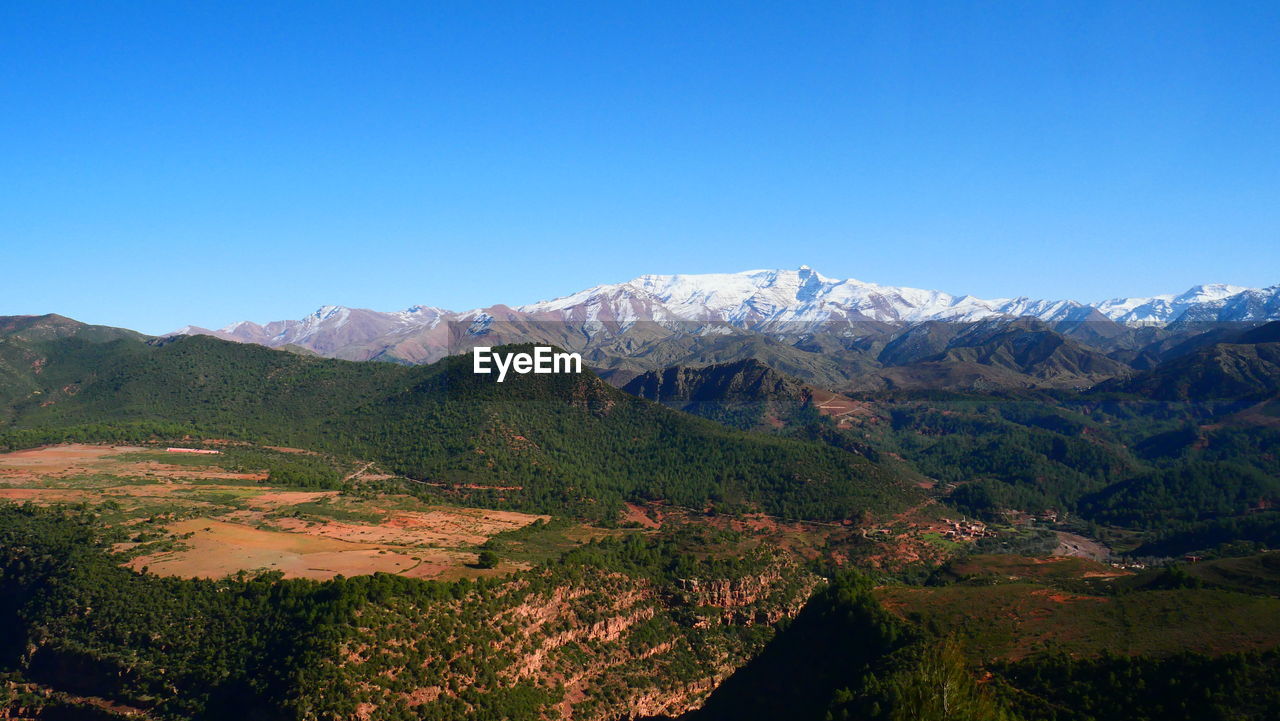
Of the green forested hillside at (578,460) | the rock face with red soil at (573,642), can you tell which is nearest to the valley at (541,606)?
the rock face with red soil at (573,642)

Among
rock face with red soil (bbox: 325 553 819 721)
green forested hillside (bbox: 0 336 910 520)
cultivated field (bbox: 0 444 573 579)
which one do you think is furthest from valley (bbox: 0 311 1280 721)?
green forested hillside (bbox: 0 336 910 520)

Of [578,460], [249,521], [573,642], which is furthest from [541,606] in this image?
[578,460]

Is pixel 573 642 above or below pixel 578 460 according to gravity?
below

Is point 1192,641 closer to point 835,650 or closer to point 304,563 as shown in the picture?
point 835,650

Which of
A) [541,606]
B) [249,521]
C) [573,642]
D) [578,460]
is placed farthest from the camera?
[578,460]

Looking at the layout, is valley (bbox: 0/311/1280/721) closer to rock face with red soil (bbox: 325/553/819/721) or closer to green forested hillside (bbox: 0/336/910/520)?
rock face with red soil (bbox: 325/553/819/721)

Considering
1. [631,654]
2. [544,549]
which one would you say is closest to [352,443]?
[544,549]

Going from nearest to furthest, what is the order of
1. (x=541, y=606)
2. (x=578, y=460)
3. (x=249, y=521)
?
(x=541, y=606), (x=249, y=521), (x=578, y=460)

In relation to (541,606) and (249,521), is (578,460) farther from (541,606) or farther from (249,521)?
(541,606)

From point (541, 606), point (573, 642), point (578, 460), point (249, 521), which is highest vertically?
point (578, 460)

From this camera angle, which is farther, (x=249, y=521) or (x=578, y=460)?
(x=578, y=460)

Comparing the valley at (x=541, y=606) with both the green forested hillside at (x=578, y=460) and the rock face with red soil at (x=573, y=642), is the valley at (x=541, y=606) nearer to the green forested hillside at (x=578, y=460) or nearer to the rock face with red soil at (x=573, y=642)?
the rock face with red soil at (x=573, y=642)
